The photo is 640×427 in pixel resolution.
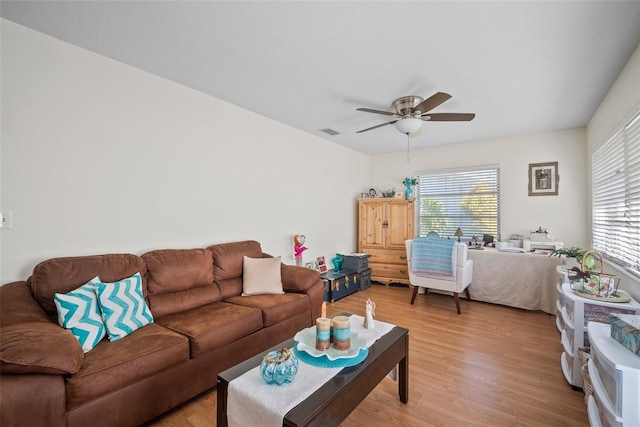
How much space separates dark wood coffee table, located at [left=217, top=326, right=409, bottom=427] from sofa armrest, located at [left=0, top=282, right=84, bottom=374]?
29.1 inches

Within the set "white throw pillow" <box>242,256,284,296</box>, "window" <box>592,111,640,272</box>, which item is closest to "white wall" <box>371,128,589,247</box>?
"window" <box>592,111,640,272</box>

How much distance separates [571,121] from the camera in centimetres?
370

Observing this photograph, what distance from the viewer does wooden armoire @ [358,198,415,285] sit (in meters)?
5.00

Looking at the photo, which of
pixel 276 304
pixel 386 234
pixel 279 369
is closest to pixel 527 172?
pixel 386 234

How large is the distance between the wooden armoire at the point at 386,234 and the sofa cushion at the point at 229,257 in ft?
8.73

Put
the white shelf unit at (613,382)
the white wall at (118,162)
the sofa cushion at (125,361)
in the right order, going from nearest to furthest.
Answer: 1. the white shelf unit at (613,382)
2. the sofa cushion at (125,361)
3. the white wall at (118,162)

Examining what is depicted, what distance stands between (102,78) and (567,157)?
218 inches

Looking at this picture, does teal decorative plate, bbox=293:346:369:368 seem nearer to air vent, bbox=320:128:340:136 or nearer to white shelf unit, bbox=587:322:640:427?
white shelf unit, bbox=587:322:640:427

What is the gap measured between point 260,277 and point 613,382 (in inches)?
98.1

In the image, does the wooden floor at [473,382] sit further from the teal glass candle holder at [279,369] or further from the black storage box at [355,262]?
the black storage box at [355,262]

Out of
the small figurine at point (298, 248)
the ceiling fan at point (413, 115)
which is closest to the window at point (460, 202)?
the ceiling fan at point (413, 115)

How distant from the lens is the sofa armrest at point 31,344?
1.24 m

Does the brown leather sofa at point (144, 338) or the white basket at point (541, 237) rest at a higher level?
the white basket at point (541, 237)

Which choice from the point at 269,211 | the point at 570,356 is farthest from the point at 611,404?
the point at 269,211
